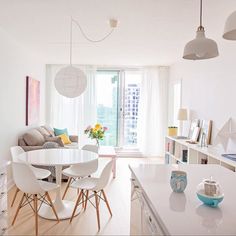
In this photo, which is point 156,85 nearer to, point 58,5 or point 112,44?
point 112,44

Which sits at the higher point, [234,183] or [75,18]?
[75,18]

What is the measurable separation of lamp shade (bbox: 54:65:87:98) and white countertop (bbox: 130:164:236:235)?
2.16 metres

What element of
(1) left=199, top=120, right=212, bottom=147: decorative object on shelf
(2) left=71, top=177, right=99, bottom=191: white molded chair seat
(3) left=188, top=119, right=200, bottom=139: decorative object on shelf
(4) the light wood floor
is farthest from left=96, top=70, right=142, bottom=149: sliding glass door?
(2) left=71, top=177, right=99, bottom=191: white molded chair seat

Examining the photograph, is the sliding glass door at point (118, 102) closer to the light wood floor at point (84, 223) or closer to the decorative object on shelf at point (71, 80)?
the decorative object on shelf at point (71, 80)

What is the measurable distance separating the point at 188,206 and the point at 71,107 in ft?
19.0

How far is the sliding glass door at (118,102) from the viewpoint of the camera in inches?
279

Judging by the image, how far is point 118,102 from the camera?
7133 millimetres

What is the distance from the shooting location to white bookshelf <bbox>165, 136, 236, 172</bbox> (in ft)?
10.3

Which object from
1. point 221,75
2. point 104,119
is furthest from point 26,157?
point 104,119

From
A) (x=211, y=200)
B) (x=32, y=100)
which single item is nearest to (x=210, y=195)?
(x=211, y=200)

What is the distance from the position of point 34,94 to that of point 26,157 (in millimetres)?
2681

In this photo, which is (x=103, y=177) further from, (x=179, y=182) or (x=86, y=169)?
(x=179, y=182)

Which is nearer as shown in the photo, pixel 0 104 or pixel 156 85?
pixel 0 104

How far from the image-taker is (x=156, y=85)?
6906 millimetres
